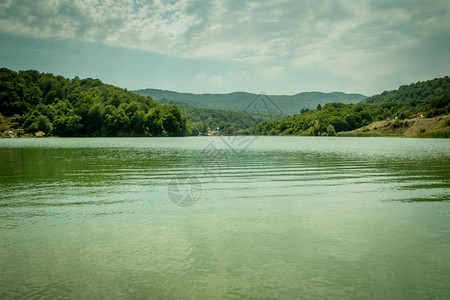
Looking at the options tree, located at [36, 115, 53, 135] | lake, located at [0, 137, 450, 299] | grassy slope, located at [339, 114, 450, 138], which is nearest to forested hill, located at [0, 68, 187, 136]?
tree, located at [36, 115, 53, 135]

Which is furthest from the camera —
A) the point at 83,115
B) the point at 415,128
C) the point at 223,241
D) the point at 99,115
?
the point at 83,115

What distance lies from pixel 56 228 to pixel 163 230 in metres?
3.80

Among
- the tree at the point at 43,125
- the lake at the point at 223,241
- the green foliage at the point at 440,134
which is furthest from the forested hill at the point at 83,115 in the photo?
the lake at the point at 223,241

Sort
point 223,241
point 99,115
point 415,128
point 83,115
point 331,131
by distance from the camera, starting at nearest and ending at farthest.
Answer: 1. point 223,241
2. point 415,128
3. point 99,115
4. point 83,115
5. point 331,131

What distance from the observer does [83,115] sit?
155 meters

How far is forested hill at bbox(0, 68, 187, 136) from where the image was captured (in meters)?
148

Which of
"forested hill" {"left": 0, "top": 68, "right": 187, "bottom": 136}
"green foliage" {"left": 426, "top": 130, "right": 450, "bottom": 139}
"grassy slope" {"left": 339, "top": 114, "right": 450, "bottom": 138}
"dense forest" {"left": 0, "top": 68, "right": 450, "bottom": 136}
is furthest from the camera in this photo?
"forested hill" {"left": 0, "top": 68, "right": 187, "bottom": 136}

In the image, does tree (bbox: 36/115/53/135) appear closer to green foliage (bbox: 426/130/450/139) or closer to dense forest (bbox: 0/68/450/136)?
dense forest (bbox: 0/68/450/136)

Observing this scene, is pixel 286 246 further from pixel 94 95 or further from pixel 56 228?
pixel 94 95

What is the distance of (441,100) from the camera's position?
151 metres

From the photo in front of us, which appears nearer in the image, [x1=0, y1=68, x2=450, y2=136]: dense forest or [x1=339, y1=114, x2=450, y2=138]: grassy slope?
[x1=339, y1=114, x2=450, y2=138]: grassy slope

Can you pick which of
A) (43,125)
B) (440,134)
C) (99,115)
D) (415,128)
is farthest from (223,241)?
(99,115)

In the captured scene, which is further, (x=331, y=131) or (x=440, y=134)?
(x=331, y=131)

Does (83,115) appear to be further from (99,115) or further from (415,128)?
(415,128)
